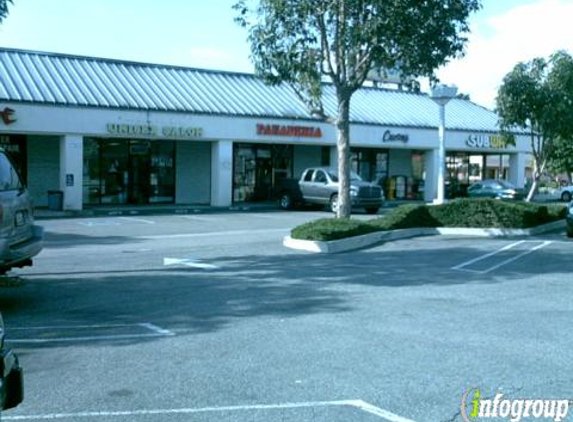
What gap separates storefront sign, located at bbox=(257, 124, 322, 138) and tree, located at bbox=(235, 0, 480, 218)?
43.6ft

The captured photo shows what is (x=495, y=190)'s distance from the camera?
127 ft

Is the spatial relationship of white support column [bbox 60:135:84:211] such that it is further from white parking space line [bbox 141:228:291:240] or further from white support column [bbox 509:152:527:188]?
white support column [bbox 509:152:527:188]

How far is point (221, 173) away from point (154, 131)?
3.60 meters

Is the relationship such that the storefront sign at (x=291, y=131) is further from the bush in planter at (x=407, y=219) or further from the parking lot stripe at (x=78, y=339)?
the parking lot stripe at (x=78, y=339)

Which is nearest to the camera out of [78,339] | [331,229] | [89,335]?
[78,339]

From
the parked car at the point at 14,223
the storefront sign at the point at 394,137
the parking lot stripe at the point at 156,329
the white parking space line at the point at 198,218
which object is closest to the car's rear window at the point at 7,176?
the parked car at the point at 14,223

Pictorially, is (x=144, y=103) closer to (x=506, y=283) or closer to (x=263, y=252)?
(x=263, y=252)

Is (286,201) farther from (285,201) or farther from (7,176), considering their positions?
(7,176)

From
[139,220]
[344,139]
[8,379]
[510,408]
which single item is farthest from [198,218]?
[8,379]

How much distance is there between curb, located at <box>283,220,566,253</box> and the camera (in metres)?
16.3

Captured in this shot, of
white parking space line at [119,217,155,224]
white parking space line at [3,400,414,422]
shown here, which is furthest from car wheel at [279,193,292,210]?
white parking space line at [3,400,414,422]

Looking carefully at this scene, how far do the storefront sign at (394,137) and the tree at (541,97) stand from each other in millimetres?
12125

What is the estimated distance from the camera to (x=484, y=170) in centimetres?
4672

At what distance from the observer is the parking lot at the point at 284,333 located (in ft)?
18.5
